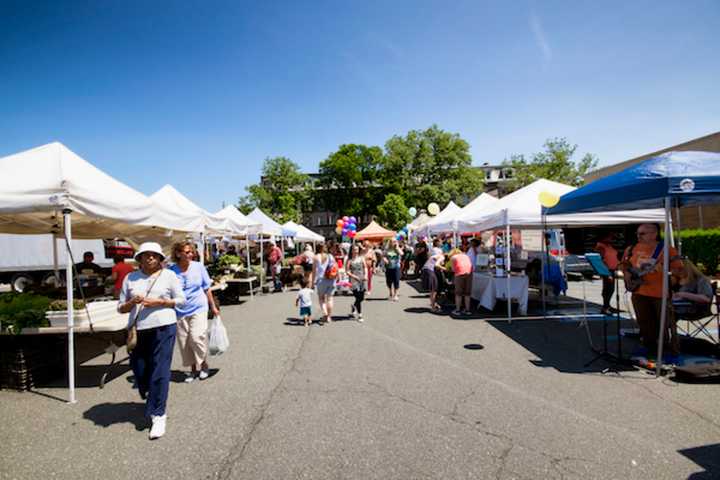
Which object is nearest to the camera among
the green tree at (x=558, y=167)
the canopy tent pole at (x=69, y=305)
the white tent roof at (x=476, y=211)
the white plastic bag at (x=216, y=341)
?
the canopy tent pole at (x=69, y=305)

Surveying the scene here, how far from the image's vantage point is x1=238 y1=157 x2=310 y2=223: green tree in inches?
2340

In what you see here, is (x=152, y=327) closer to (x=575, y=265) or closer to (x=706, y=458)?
(x=706, y=458)

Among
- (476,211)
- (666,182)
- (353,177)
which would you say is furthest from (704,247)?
(353,177)

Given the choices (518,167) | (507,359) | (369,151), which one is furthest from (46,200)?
(369,151)

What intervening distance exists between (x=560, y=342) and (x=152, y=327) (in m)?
6.09

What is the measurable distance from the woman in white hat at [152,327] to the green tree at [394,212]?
43057 mm

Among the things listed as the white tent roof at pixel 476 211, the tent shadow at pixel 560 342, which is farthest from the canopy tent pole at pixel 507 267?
the white tent roof at pixel 476 211

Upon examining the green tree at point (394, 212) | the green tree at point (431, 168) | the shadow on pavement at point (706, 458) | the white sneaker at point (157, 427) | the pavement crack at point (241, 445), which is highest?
the green tree at point (431, 168)

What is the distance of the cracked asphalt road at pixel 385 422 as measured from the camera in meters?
2.94

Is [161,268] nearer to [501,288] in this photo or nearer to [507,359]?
[507,359]

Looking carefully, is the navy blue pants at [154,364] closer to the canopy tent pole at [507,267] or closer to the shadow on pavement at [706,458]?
the shadow on pavement at [706,458]

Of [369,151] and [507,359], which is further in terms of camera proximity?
[369,151]

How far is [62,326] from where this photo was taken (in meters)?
4.68

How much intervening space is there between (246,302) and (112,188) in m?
7.42
